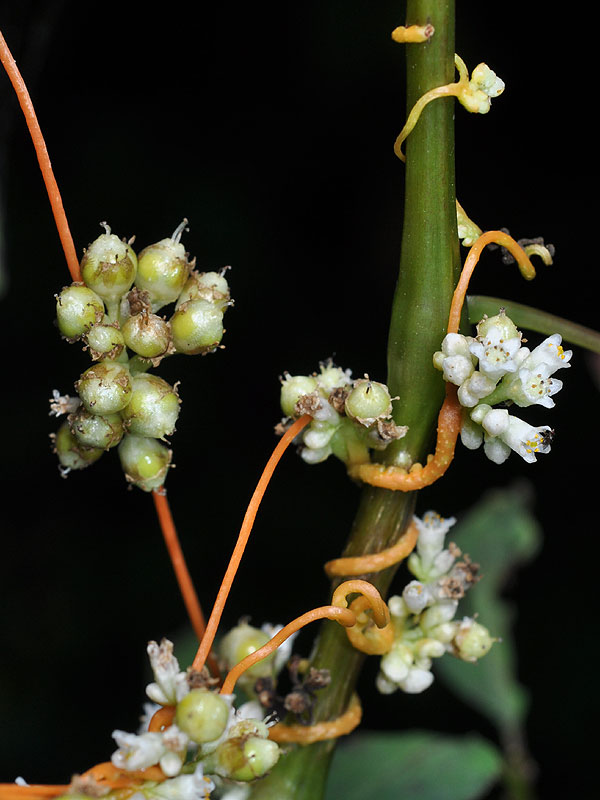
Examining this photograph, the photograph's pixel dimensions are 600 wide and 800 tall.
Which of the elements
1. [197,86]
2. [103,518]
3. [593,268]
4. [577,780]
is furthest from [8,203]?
[577,780]

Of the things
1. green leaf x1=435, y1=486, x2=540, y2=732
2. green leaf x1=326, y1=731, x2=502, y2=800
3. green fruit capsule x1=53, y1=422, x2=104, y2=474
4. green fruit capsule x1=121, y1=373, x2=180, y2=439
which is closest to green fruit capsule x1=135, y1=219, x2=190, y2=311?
green fruit capsule x1=121, y1=373, x2=180, y2=439

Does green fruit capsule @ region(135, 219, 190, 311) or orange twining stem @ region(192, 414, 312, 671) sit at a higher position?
green fruit capsule @ region(135, 219, 190, 311)

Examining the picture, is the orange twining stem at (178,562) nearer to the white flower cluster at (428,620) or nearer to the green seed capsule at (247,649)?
the green seed capsule at (247,649)

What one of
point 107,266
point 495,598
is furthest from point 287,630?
point 495,598

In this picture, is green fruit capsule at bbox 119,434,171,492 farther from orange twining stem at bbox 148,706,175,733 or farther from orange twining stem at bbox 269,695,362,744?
orange twining stem at bbox 269,695,362,744

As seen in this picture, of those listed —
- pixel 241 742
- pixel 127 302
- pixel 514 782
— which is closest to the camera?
pixel 241 742

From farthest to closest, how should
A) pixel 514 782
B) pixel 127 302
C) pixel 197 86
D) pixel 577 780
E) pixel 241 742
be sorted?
1. pixel 197 86
2. pixel 577 780
3. pixel 514 782
4. pixel 127 302
5. pixel 241 742

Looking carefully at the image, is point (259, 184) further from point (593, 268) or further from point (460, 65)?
point (460, 65)

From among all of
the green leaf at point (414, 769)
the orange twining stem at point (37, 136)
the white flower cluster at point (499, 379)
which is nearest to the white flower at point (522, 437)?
the white flower cluster at point (499, 379)
